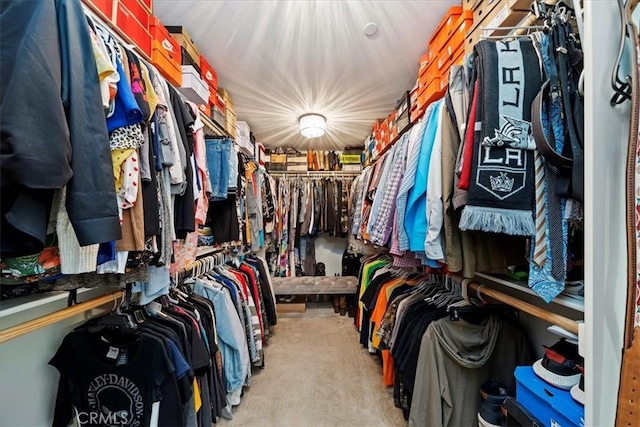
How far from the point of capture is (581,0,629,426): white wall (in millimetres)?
679

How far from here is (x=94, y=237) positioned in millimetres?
645

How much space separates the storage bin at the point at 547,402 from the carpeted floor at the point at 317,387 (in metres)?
1.01

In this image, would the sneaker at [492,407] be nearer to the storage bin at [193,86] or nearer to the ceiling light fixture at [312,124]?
the storage bin at [193,86]

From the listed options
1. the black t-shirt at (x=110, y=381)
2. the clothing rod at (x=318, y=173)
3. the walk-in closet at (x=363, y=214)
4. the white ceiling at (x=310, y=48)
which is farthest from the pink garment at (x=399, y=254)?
the clothing rod at (x=318, y=173)

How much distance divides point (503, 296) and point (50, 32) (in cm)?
156

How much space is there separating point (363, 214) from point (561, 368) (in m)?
1.74

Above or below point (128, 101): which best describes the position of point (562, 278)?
below

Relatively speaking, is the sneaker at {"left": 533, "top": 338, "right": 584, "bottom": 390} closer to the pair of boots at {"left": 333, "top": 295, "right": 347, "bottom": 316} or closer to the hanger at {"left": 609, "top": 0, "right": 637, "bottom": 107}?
the hanger at {"left": 609, "top": 0, "right": 637, "bottom": 107}

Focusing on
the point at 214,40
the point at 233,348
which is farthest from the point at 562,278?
the point at 214,40

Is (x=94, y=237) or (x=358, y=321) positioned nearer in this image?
(x=94, y=237)

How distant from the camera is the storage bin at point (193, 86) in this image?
70.7 inches

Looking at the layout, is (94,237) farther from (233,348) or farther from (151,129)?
(233,348)

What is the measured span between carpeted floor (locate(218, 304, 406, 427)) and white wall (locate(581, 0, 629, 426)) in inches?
56.0

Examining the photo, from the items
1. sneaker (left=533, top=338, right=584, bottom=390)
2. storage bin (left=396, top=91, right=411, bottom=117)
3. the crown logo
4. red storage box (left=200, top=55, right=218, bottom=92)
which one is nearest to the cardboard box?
the crown logo
